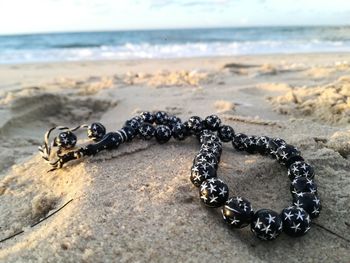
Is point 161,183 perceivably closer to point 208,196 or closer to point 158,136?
point 208,196

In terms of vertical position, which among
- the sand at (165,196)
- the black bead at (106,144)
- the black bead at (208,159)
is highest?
the black bead at (208,159)

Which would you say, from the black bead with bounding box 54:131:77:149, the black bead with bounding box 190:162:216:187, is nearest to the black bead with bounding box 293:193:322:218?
the black bead with bounding box 190:162:216:187

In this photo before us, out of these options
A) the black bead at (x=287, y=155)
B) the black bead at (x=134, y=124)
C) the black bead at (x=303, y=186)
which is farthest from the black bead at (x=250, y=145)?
the black bead at (x=134, y=124)

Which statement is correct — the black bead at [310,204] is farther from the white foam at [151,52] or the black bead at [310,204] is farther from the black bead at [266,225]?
the white foam at [151,52]

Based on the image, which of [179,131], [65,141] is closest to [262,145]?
[179,131]

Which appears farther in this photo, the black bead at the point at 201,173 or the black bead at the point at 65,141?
the black bead at the point at 65,141

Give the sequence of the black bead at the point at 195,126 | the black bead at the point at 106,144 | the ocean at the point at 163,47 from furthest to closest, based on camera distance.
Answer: the ocean at the point at 163,47
the black bead at the point at 195,126
the black bead at the point at 106,144
